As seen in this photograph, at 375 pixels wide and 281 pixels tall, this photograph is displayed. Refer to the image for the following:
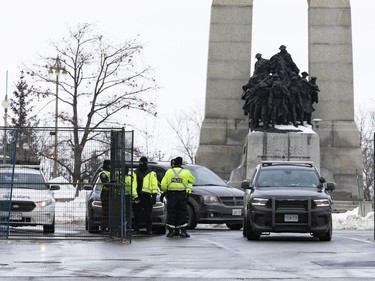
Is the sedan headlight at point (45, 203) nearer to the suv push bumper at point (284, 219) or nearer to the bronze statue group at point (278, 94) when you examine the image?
the suv push bumper at point (284, 219)

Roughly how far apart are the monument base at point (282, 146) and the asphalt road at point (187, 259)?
22.1 metres

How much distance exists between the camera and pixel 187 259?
1730 cm

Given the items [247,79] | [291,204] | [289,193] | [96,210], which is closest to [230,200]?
[96,210]

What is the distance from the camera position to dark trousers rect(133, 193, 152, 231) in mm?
25453

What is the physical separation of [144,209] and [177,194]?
1301 millimetres

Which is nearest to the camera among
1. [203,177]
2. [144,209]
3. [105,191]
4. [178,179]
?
[105,191]

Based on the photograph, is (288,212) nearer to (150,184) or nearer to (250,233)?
(250,233)

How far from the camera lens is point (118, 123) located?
57.4m

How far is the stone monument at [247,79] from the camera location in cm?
4997

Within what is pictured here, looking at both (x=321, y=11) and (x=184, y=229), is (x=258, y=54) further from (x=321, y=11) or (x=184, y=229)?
(x=184, y=229)

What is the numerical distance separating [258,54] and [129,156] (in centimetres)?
2554

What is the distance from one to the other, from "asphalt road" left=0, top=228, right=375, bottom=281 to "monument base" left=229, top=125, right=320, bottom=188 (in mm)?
22150

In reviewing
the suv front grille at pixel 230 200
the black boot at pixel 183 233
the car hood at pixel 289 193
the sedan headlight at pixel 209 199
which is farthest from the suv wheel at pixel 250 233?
the suv front grille at pixel 230 200

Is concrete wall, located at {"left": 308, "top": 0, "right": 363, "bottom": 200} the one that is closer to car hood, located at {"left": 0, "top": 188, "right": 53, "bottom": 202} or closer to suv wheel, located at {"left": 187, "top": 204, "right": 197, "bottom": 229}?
suv wheel, located at {"left": 187, "top": 204, "right": 197, "bottom": 229}
